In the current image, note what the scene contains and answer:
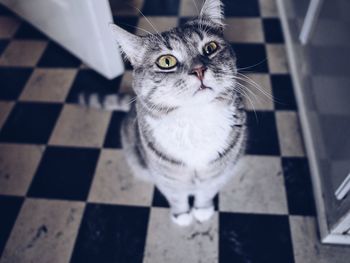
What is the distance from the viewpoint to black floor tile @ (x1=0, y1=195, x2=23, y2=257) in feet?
4.45

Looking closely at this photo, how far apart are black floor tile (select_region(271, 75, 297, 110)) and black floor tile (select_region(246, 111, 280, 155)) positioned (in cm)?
9

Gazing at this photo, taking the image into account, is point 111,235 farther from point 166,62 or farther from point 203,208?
point 166,62

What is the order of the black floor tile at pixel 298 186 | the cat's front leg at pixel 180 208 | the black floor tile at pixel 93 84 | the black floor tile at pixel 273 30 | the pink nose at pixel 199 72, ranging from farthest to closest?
1. the black floor tile at pixel 273 30
2. the black floor tile at pixel 93 84
3. the black floor tile at pixel 298 186
4. the cat's front leg at pixel 180 208
5. the pink nose at pixel 199 72

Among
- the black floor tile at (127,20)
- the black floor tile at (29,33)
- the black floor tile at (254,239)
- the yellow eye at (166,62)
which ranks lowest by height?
the black floor tile at (254,239)

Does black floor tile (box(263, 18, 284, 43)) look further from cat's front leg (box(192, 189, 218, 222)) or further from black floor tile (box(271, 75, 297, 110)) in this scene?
cat's front leg (box(192, 189, 218, 222))

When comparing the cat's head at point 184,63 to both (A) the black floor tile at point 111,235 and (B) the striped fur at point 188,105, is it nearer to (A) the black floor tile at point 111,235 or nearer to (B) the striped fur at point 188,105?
(B) the striped fur at point 188,105

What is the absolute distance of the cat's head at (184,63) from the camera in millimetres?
864

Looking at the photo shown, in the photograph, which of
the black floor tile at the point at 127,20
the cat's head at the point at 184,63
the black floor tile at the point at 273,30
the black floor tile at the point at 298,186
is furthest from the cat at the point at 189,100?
the black floor tile at the point at 127,20

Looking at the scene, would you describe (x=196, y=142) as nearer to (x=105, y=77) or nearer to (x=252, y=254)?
(x=252, y=254)

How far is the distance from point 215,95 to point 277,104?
0.87m

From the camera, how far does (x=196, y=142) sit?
3.20 feet

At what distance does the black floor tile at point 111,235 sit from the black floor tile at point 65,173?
4.8 inches

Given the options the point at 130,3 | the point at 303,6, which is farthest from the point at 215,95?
the point at 130,3

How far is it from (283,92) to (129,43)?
1.02 meters
